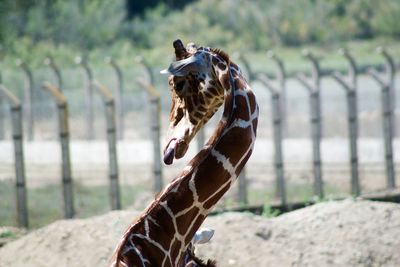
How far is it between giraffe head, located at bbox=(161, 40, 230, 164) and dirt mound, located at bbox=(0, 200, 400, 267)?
3.11 metres

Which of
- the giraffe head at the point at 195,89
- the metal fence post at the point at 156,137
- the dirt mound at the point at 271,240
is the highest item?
the giraffe head at the point at 195,89

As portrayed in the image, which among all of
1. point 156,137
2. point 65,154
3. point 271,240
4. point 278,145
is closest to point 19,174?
point 65,154

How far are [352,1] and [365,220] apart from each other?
89.0 feet

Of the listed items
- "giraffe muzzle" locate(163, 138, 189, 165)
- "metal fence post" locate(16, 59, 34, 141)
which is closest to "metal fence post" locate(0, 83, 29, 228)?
"metal fence post" locate(16, 59, 34, 141)

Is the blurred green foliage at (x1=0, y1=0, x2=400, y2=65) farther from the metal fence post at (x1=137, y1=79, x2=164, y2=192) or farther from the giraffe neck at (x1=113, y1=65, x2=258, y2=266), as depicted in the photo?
the giraffe neck at (x1=113, y1=65, x2=258, y2=266)

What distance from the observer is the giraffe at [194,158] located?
441 cm

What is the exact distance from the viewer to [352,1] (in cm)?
3444

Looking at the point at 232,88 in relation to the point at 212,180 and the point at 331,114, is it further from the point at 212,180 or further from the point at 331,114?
the point at 331,114

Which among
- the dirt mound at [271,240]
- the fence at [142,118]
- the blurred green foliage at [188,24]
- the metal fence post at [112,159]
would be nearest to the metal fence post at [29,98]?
the fence at [142,118]

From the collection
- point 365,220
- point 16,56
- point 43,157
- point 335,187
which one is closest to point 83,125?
point 43,157

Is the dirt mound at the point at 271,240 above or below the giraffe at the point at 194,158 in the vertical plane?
below

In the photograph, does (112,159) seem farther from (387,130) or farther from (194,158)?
(194,158)

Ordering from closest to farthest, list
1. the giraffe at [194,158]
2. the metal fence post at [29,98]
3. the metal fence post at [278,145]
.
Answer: the giraffe at [194,158] < the metal fence post at [278,145] < the metal fence post at [29,98]

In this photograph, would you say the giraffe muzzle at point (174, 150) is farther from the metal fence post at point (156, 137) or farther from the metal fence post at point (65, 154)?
the metal fence post at point (156, 137)
